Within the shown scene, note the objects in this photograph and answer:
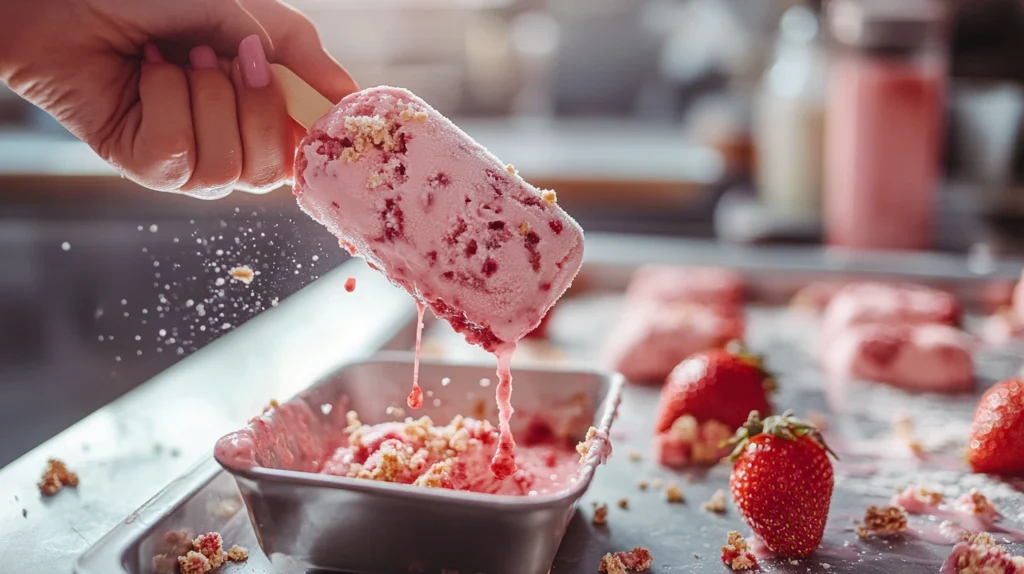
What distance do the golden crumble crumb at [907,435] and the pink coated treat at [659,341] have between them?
1.15 ft

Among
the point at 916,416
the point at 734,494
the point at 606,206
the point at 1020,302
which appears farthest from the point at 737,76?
the point at 734,494

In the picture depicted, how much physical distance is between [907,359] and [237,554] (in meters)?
1.21

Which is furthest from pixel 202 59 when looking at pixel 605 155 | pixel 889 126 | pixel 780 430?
pixel 605 155

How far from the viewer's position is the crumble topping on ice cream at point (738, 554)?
1.10 metres

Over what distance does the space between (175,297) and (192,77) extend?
0.30 m

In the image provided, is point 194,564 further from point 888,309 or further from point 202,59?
point 888,309

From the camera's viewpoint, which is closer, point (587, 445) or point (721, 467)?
point (587, 445)

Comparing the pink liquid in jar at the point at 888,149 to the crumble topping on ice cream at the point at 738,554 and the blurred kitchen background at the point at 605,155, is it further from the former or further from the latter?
the crumble topping on ice cream at the point at 738,554

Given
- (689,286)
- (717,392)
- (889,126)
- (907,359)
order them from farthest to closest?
(889,126) → (689,286) → (907,359) → (717,392)

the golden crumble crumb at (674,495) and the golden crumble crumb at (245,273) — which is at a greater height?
the golden crumble crumb at (245,273)

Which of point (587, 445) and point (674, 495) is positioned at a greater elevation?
point (587, 445)

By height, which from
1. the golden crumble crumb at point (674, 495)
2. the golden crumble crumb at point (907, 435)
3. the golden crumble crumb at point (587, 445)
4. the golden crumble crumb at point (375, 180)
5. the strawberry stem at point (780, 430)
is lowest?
the golden crumble crumb at point (907, 435)

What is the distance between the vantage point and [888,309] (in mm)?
1913

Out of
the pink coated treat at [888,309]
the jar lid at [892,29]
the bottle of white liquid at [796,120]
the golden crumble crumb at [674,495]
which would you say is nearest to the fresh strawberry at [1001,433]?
the golden crumble crumb at [674,495]
